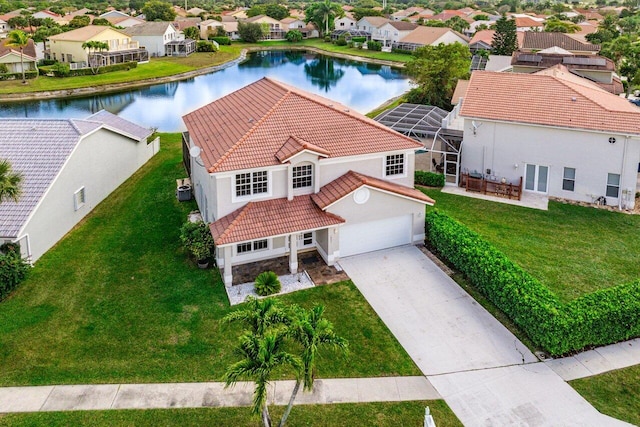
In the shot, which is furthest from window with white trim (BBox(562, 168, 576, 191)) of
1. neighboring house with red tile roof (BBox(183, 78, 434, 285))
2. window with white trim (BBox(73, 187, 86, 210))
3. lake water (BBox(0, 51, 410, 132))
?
lake water (BBox(0, 51, 410, 132))

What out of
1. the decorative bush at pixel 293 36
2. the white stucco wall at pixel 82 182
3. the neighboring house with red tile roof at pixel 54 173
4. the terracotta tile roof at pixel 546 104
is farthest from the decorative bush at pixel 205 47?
the terracotta tile roof at pixel 546 104

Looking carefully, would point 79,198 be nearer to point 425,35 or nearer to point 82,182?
point 82,182

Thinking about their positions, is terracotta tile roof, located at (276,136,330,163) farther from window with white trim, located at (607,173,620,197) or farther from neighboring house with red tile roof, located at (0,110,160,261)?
window with white trim, located at (607,173,620,197)

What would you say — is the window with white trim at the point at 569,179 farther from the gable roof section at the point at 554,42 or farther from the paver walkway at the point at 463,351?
the gable roof section at the point at 554,42

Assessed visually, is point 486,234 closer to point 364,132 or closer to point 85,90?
point 364,132

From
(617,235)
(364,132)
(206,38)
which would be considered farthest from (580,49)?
(206,38)
